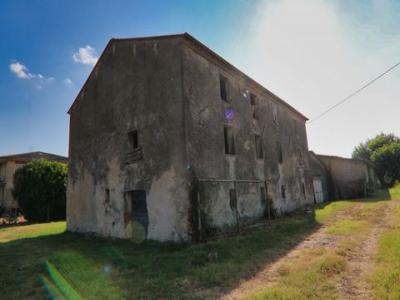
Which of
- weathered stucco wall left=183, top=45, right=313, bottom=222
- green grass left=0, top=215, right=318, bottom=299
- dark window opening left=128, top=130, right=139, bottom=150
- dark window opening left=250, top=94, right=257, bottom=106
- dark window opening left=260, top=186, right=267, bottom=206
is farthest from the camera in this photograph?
dark window opening left=250, top=94, right=257, bottom=106

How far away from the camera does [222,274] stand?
20.3 ft

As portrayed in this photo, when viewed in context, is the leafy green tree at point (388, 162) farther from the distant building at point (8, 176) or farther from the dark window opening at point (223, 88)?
the distant building at point (8, 176)

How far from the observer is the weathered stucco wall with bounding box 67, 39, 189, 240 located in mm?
10039

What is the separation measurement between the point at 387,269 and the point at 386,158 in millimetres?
43934

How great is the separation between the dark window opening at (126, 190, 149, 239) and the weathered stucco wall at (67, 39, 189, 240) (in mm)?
157

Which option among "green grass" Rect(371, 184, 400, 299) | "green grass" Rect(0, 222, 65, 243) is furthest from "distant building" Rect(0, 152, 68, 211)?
"green grass" Rect(371, 184, 400, 299)

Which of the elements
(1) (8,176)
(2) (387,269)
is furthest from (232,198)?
(1) (8,176)

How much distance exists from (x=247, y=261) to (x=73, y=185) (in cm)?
1192

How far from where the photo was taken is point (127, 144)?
471 inches

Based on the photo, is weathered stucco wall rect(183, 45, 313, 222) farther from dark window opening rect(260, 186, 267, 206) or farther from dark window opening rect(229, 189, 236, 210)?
dark window opening rect(260, 186, 267, 206)

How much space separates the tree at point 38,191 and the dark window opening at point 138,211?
46.8 ft

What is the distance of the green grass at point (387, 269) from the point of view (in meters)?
4.68

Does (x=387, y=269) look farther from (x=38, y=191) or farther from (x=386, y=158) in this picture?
(x=386, y=158)

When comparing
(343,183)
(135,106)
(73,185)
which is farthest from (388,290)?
(343,183)
